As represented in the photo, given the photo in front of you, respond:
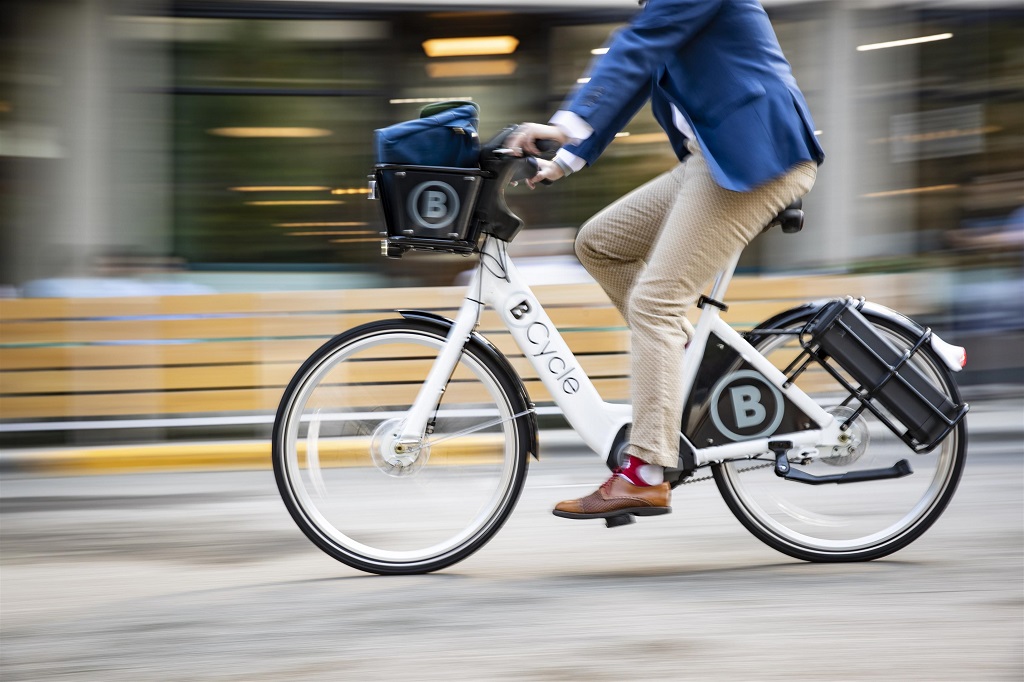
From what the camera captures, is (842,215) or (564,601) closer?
(564,601)

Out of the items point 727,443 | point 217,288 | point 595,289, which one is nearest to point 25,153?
point 217,288

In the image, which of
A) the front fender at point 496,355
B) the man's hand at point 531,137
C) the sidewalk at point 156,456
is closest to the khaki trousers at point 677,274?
the front fender at point 496,355

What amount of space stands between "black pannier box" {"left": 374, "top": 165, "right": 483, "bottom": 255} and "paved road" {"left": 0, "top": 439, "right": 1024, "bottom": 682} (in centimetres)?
102

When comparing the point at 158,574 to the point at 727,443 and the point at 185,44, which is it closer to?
the point at 727,443

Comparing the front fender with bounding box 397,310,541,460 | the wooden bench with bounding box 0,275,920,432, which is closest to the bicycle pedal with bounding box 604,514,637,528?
the front fender with bounding box 397,310,541,460

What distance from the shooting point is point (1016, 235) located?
30.4 ft

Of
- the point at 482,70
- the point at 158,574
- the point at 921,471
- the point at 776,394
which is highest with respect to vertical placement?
the point at 482,70

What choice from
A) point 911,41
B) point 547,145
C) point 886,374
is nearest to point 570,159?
point 547,145

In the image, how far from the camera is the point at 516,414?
11.2 ft

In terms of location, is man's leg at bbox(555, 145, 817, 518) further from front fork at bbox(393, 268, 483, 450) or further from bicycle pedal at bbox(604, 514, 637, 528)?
front fork at bbox(393, 268, 483, 450)

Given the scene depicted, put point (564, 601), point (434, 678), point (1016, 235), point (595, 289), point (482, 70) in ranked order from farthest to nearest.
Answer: point (482, 70) < point (1016, 235) < point (595, 289) < point (564, 601) < point (434, 678)

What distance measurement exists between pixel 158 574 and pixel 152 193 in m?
6.63

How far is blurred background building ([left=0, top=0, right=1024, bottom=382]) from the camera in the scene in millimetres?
9328

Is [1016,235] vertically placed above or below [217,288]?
above
